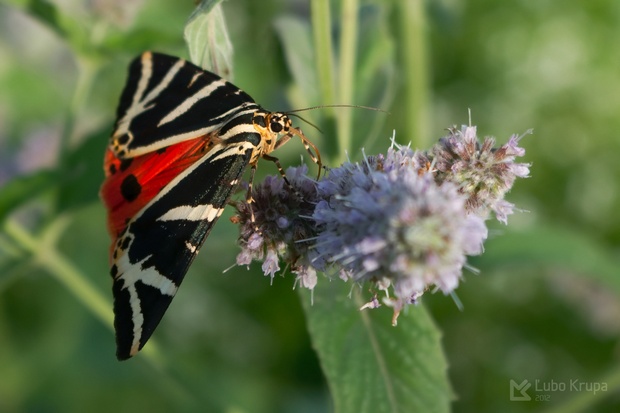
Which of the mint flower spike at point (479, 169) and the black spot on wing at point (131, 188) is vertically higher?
the mint flower spike at point (479, 169)

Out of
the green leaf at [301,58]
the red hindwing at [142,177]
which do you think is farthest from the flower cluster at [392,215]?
the green leaf at [301,58]

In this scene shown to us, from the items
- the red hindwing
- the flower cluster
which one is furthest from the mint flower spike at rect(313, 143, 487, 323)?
the red hindwing

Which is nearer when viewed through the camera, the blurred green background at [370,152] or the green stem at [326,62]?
the green stem at [326,62]

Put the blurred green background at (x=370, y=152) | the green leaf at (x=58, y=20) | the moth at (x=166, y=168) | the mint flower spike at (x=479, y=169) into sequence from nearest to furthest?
the mint flower spike at (x=479, y=169)
the moth at (x=166, y=168)
the green leaf at (x=58, y=20)
the blurred green background at (x=370, y=152)

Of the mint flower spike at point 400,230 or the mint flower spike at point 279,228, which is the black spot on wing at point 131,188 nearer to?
the mint flower spike at point 279,228

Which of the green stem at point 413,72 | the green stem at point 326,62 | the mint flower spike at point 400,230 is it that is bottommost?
the mint flower spike at point 400,230

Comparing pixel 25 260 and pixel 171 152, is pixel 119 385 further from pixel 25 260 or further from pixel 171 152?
pixel 171 152
